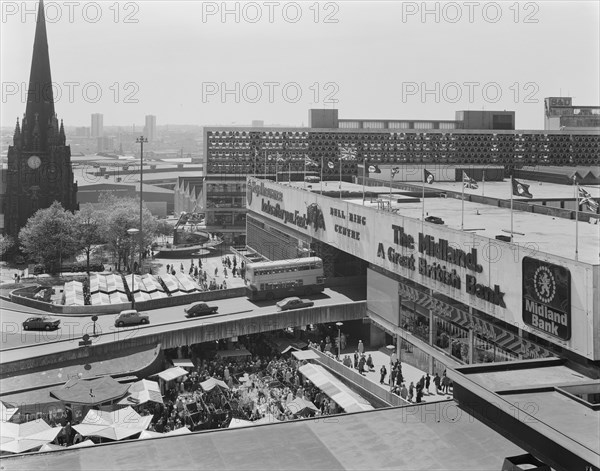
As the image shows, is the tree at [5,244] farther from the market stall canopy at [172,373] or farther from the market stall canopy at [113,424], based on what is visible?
the market stall canopy at [113,424]

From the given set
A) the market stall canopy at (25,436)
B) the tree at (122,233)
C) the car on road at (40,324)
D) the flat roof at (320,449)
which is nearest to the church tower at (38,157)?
the tree at (122,233)

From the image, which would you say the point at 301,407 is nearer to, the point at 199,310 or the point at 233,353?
the point at 233,353

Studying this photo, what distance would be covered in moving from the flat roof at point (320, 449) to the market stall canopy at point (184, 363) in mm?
16408

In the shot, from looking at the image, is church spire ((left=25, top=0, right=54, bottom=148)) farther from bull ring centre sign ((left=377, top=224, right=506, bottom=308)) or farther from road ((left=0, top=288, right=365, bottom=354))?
bull ring centre sign ((left=377, top=224, right=506, bottom=308))

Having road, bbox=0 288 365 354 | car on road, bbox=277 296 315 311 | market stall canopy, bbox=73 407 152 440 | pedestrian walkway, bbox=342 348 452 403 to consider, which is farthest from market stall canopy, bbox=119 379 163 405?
car on road, bbox=277 296 315 311

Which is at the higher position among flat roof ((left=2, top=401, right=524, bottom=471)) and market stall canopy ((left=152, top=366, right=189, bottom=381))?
flat roof ((left=2, top=401, right=524, bottom=471))

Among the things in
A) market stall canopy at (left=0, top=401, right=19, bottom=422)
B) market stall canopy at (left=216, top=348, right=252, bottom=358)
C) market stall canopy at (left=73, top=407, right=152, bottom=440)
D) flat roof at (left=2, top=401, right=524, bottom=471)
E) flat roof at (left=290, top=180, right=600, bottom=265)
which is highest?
flat roof at (left=290, top=180, right=600, bottom=265)

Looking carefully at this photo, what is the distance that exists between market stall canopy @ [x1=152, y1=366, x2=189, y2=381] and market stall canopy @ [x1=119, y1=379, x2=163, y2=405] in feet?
4.97

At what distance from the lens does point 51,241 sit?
5922 centimetres

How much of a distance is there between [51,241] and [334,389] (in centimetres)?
3538

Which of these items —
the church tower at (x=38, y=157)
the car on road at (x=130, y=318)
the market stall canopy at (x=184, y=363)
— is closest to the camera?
the market stall canopy at (x=184, y=363)

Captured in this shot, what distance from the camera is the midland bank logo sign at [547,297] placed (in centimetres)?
2573

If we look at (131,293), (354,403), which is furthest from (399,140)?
(354,403)

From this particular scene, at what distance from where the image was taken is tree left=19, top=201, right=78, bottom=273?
5912cm
